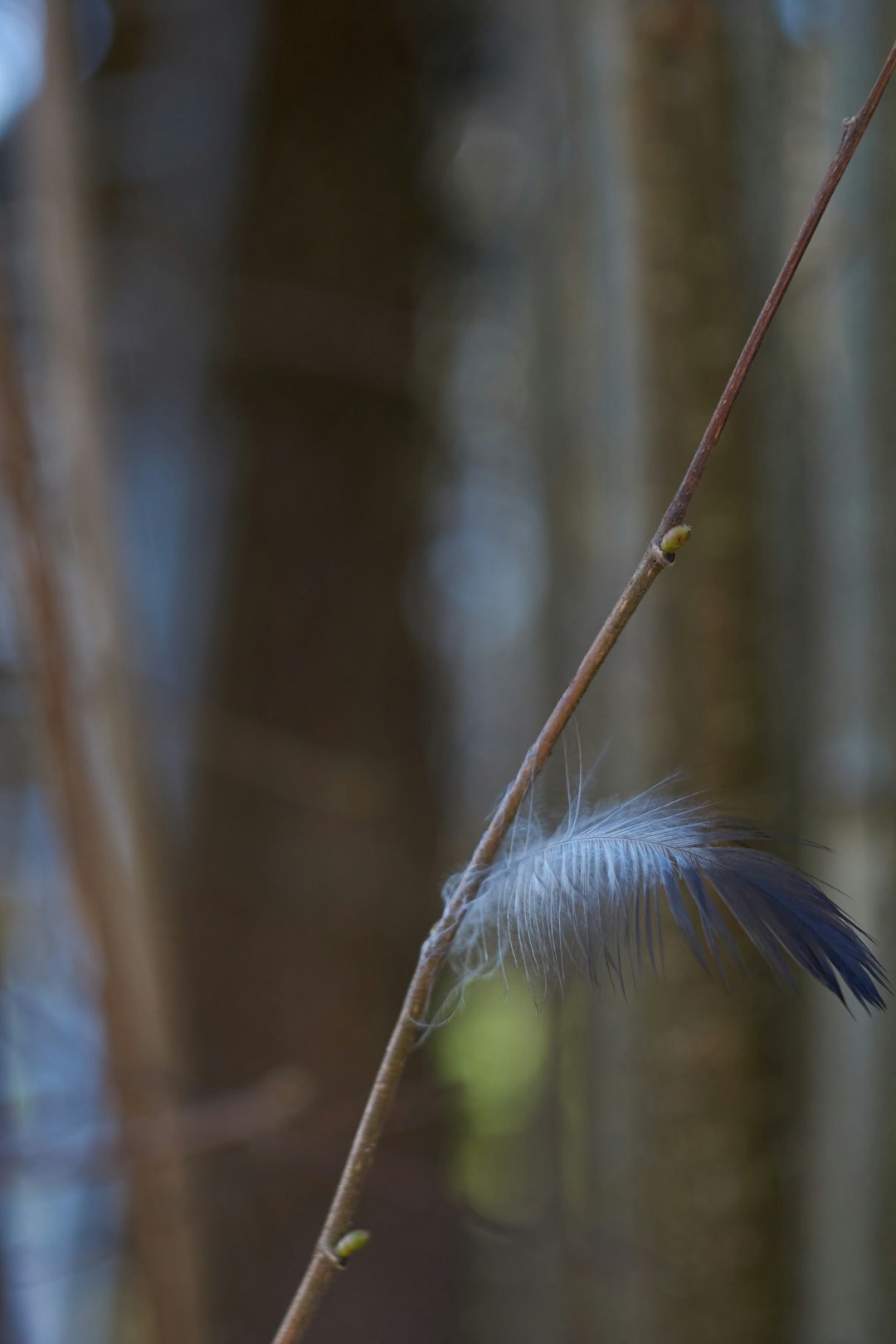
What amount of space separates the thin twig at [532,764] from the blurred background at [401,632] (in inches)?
8.1

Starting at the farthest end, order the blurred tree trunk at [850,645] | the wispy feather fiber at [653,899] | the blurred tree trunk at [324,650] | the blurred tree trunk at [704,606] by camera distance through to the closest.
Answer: the blurred tree trunk at [324,650]
the blurred tree trunk at [850,645]
the blurred tree trunk at [704,606]
the wispy feather fiber at [653,899]

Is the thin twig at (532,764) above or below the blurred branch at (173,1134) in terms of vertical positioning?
above

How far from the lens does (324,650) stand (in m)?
0.90

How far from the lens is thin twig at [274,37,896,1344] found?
16cm

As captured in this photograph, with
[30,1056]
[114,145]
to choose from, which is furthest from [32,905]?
[114,145]

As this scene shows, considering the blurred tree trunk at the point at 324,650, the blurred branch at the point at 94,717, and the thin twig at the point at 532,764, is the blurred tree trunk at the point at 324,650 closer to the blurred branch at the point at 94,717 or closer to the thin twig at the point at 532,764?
the blurred branch at the point at 94,717

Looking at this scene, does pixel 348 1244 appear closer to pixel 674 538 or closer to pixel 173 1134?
pixel 674 538

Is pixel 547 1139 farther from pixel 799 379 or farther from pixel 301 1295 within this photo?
pixel 301 1295

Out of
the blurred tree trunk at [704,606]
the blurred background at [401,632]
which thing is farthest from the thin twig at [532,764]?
the blurred tree trunk at [704,606]

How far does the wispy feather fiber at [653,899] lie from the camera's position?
6.4 inches

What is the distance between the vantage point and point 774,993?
1.80 ft

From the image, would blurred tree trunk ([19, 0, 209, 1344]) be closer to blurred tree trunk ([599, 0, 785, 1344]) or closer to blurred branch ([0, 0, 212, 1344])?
blurred branch ([0, 0, 212, 1344])

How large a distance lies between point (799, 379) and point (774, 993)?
393mm

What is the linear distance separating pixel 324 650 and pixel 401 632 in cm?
7
